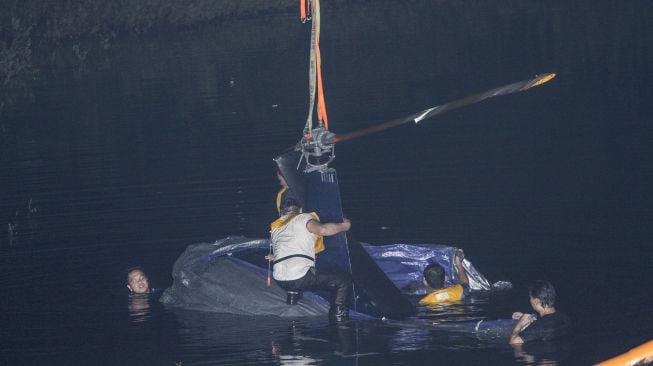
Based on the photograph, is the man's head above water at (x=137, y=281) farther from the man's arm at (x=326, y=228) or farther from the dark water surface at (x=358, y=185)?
the man's arm at (x=326, y=228)

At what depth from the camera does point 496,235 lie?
16.6m

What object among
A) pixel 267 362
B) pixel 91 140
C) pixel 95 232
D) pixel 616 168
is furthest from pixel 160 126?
pixel 267 362

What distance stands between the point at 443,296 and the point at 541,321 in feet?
6.75

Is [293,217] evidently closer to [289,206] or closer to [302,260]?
[289,206]

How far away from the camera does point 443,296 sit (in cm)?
1375

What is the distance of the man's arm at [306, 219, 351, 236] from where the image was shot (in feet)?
42.3

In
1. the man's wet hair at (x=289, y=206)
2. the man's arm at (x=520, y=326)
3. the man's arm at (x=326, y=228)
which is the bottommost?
the man's arm at (x=520, y=326)

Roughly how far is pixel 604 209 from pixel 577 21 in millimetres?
26155

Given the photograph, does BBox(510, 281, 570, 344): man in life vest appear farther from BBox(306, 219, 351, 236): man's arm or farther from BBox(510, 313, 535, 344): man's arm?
BBox(306, 219, 351, 236): man's arm

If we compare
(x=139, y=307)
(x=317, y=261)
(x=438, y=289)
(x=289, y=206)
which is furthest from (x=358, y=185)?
(x=289, y=206)

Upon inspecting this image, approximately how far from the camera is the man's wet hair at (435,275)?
13771 mm

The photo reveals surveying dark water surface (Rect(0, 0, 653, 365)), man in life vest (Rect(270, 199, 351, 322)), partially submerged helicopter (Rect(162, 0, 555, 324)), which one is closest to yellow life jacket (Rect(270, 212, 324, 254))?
man in life vest (Rect(270, 199, 351, 322))

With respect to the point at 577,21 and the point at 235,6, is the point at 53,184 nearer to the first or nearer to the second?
the point at 577,21

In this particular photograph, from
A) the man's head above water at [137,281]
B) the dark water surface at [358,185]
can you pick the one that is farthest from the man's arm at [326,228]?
the man's head above water at [137,281]
